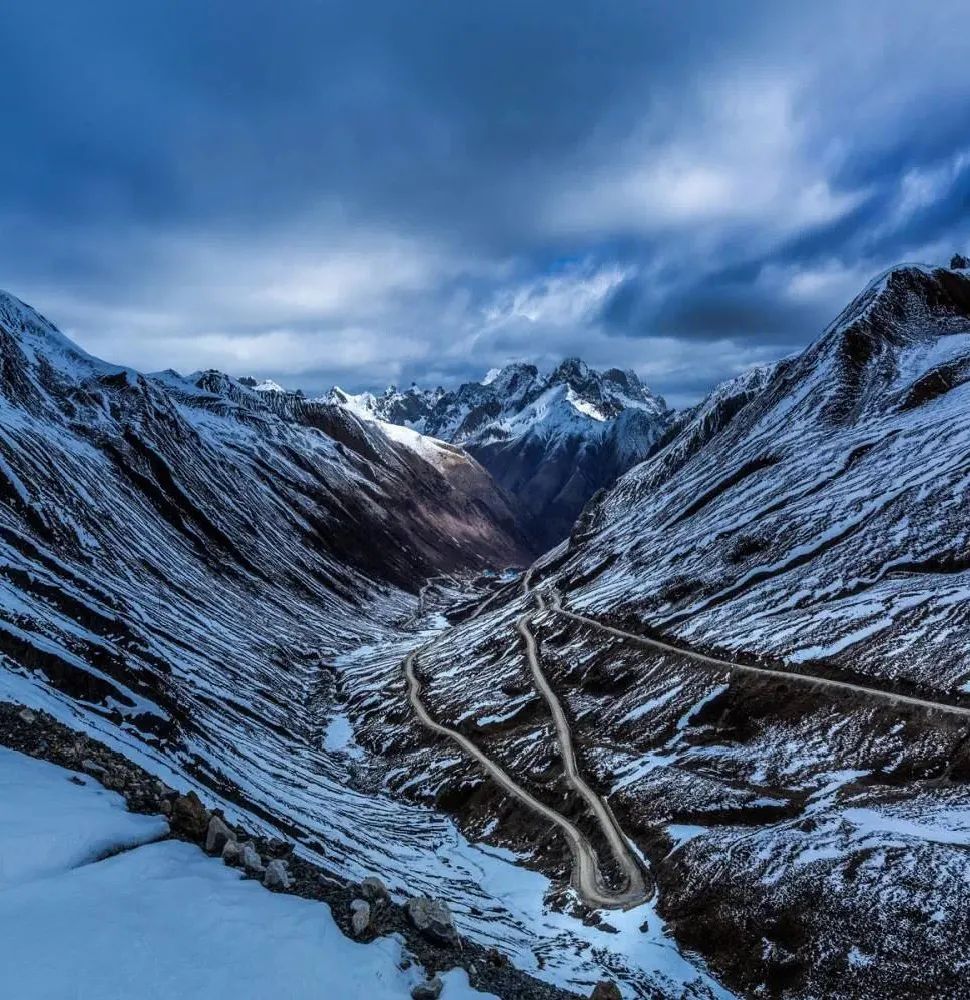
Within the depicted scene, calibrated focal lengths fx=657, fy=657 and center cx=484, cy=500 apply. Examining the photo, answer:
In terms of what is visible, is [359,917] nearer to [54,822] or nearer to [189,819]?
[189,819]

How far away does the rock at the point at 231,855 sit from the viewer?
22328mm

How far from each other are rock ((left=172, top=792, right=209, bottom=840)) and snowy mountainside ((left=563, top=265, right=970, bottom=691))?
68373 millimetres

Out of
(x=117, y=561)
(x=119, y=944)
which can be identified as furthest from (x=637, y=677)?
(x=117, y=561)

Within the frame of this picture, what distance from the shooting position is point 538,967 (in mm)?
35844

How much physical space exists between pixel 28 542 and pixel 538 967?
347 feet

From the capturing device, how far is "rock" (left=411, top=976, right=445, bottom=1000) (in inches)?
719

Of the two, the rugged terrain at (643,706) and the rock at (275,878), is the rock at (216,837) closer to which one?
the rock at (275,878)

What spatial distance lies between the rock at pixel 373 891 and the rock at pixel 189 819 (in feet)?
20.8

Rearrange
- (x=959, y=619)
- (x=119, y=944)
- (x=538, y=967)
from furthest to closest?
(x=959, y=619), (x=538, y=967), (x=119, y=944)

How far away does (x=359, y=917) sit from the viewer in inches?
837

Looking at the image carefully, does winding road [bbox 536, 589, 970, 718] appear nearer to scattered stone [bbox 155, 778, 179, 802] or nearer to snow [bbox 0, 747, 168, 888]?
scattered stone [bbox 155, 778, 179, 802]

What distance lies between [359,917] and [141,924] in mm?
7284

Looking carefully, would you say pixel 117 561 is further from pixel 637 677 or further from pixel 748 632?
pixel 748 632

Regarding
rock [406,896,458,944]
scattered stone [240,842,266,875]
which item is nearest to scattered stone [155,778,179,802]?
scattered stone [240,842,266,875]
